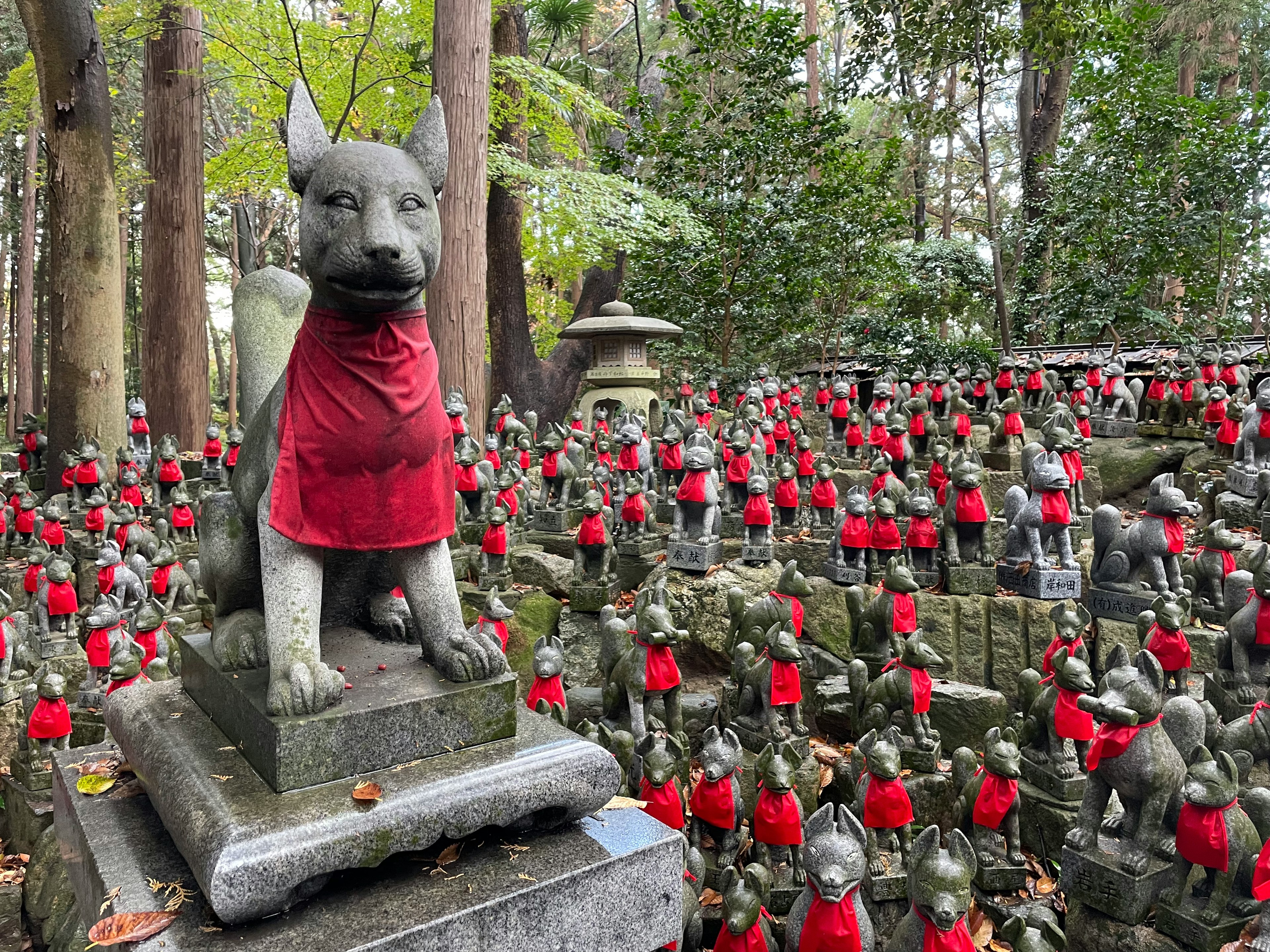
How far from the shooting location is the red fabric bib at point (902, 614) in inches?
205

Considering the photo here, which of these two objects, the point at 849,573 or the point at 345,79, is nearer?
the point at 849,573

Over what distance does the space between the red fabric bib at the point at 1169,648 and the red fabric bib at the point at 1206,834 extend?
4.65ft

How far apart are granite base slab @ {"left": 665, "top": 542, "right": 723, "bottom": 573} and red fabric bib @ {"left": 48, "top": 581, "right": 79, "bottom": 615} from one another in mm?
4259

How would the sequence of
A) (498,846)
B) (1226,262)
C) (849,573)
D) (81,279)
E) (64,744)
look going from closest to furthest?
(498,846), (64,744), (849,573), (81,279), (1226,262)

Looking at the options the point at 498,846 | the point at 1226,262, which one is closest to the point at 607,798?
the point at 498,846

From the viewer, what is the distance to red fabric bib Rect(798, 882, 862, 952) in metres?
3.06

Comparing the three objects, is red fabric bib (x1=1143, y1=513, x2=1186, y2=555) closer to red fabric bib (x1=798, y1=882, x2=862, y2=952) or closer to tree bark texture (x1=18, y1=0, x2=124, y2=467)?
red fabric bib (x1=798, y1=882, x2=862, y2=952)

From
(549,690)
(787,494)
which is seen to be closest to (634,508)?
(787,494)

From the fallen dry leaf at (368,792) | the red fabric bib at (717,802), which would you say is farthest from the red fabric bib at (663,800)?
the fallen dry leaf at (368,792)

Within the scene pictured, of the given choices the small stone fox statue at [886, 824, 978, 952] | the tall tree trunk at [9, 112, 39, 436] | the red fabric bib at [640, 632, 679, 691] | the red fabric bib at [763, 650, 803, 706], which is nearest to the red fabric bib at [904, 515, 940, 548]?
the red fabric bib at [763, 650, 803, 706]

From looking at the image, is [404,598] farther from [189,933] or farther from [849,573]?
[849,573]

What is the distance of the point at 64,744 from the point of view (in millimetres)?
4809

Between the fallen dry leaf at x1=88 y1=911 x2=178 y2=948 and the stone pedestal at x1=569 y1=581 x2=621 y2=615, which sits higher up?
the fallen dry leaf at x1=88 y1=911 x2=178 y2=948

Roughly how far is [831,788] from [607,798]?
Answer: 3.10 m
